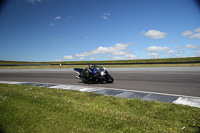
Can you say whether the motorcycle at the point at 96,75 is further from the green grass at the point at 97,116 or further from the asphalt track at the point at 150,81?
the green grass at the point at 97,116

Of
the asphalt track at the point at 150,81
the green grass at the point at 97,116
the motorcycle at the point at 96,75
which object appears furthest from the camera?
the motorcycle at the point at 96,75

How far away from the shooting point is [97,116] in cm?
443

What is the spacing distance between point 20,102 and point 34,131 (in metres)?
2.64

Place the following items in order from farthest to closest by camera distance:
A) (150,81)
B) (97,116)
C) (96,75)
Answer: (150,81) < (96,75) < (97,116)

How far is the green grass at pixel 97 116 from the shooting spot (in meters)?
3.77

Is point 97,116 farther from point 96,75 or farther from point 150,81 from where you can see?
point 150,81

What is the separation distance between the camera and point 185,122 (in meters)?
4.00

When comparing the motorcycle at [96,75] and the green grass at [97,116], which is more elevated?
the motorcycle at [96,75]

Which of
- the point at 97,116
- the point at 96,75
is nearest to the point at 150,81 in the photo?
the point at 96,75

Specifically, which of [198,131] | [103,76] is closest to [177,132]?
[198,131]

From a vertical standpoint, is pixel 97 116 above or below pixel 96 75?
below

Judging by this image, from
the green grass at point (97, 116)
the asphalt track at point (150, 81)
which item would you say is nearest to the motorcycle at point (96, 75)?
the asphalt track at point (150, 81)

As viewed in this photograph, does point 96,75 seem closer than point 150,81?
Yes

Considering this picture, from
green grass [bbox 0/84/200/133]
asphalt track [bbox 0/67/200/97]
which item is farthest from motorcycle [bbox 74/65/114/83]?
green grass [bbox 0/84/200/133]
